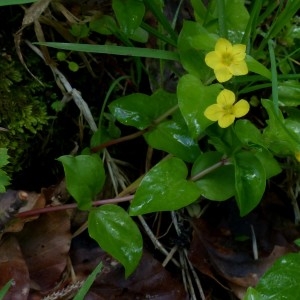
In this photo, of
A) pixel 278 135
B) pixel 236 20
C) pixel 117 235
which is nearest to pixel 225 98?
pixel 278 135

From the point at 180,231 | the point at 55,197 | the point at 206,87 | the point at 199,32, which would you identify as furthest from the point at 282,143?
the point at 55,197

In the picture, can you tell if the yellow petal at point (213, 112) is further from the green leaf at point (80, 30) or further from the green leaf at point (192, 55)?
the green leaf at point (80, 30)

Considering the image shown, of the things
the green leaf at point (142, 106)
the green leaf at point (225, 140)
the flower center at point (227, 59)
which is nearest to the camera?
the flower center at point (227, 59)

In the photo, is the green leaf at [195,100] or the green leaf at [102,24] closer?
the green leaf at [195,100]

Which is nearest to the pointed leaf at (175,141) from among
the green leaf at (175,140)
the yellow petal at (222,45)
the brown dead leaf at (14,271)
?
the green leaf at (175,140)

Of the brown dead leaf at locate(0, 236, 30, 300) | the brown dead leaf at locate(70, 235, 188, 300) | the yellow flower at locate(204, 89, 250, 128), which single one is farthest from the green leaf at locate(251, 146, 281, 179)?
the brown dead leaf at locate(0, 236, 30, 300)

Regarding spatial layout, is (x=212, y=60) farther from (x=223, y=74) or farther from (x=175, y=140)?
(x=175, y=140)

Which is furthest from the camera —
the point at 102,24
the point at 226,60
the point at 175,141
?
the point at 102,24

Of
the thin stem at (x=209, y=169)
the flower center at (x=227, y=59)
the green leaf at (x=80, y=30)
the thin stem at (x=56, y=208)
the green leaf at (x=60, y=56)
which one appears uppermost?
the flower center at (x=227, y=59)
